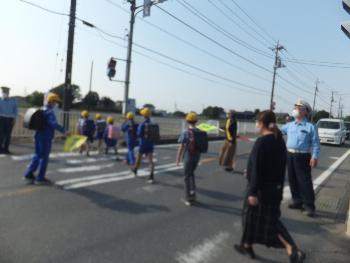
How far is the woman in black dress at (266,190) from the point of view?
14.0 ft

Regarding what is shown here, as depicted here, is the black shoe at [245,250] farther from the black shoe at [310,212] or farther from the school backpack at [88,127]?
the school backpack at [88,127]

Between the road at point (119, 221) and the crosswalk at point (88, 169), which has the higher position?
the crosswalk at point (88, 169)

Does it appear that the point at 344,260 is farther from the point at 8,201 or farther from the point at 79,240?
the point at 8,201

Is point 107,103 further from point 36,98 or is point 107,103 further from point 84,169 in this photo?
point 84,169

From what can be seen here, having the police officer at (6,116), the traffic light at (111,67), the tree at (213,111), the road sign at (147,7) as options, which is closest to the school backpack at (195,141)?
the police officer at (6,116)

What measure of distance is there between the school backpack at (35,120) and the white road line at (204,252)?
4200 mm

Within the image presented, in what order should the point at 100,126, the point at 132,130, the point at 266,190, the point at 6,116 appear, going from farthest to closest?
the point at 100,126 → the point at 6,116 → the point at 132,130 → the point at 266,190

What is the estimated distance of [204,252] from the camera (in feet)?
15.5

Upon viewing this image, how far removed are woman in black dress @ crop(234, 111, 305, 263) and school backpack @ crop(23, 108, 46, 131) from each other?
4698 mm

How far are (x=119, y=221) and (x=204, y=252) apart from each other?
153cm

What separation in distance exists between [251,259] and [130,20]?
15.6 meters

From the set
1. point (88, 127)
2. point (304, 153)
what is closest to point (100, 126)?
point (88, 127)

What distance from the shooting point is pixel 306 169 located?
686cm

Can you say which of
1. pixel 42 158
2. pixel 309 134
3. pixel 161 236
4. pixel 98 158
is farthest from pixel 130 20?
pixel 161 236
